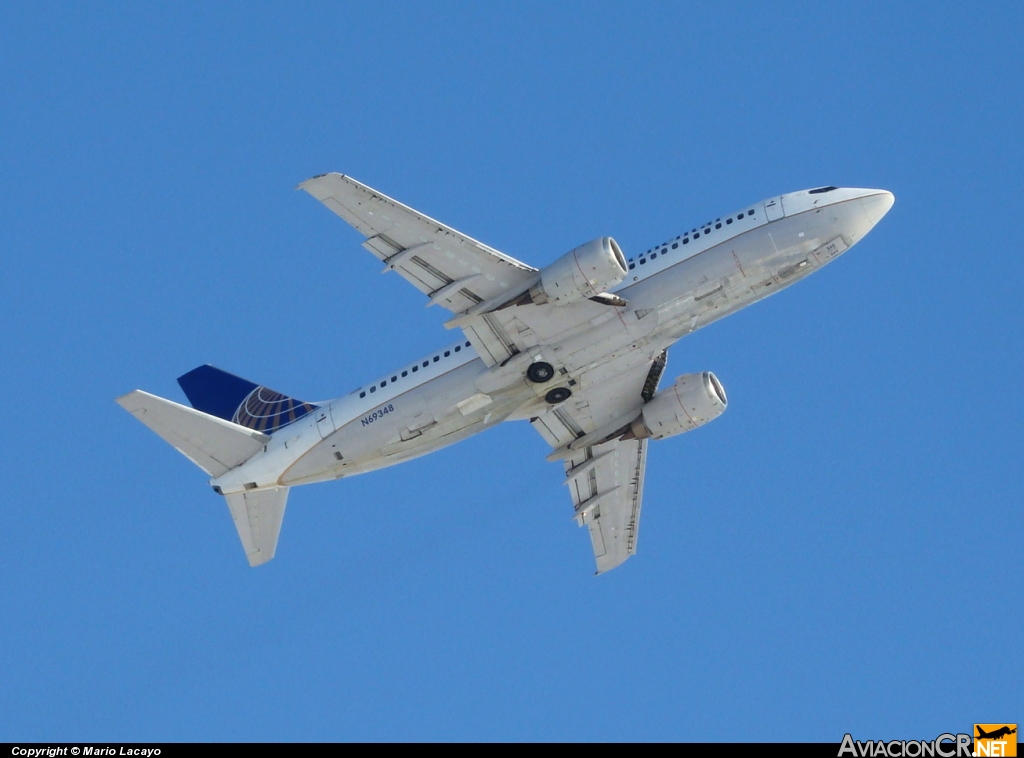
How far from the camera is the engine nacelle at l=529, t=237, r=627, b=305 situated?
5197cm

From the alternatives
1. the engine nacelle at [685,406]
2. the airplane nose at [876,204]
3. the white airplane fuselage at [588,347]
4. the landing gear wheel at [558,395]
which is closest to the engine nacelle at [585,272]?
the white airplane fuselage at [588,347]

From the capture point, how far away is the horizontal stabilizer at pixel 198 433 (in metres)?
56.2

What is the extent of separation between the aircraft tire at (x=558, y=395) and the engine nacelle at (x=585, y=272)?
5.07 meters

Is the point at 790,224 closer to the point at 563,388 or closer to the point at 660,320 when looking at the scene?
the point at 660,320

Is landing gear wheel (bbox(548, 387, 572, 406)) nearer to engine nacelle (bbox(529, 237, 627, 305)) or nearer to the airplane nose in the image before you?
engine nacelle (bbox(529, 237, 627, 305))

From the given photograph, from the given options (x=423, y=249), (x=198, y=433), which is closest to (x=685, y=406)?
(x=423, y=249)

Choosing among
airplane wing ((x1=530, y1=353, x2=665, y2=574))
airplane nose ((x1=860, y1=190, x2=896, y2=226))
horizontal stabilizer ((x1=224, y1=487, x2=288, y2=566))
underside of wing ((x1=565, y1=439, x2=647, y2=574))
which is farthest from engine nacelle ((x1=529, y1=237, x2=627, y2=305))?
horizontal stabilizer ((x1=224, y1=487, x2=288, y2=566))

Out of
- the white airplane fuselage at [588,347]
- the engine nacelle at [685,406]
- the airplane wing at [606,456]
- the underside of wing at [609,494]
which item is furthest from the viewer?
the underside of wing at [609,494]

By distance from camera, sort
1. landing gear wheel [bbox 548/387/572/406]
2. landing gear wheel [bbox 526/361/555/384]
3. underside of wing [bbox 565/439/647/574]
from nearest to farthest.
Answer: landing gear wheel [bbox 526/361/555/384] < landing gear wheel [bbox 548/387/572/406] < underside of wing [bbox 565/439/647/574]

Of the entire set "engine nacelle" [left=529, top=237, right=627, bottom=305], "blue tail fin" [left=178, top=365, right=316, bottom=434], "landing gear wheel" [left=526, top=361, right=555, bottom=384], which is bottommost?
"landing gear wheel" [left=526, top=361, right=555, bottom=384]

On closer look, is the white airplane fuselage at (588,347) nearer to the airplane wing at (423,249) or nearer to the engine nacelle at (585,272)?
the engine nacelle at (585,272)

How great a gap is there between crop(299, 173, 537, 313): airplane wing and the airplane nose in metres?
12.9

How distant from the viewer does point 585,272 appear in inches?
2051

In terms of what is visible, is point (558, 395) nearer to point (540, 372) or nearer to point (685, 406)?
point (540, 372)
